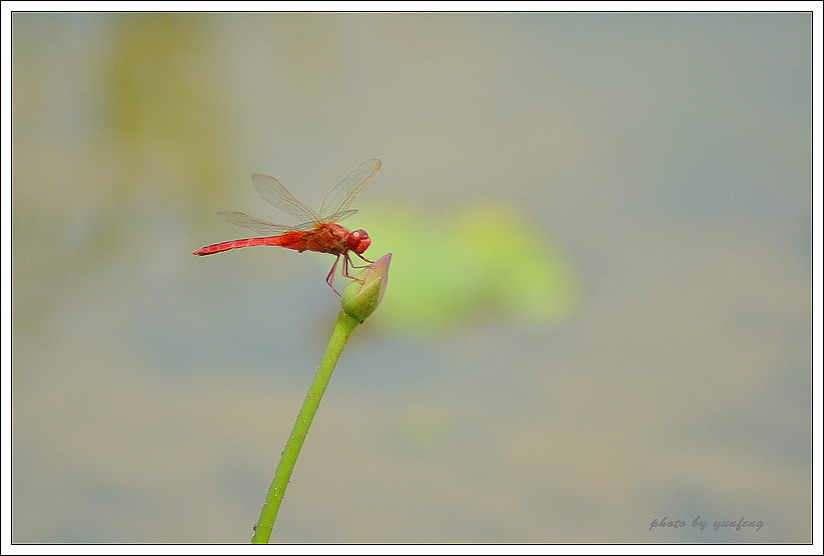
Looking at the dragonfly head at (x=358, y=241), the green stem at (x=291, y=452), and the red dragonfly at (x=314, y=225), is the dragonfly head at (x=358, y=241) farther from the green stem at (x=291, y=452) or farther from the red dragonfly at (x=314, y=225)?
the green stem at (x=291, y=452)

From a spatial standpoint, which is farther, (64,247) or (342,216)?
(64,247)

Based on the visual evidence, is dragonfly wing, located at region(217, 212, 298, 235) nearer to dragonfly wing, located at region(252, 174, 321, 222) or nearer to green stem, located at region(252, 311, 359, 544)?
dragonfly wing, located at region(252, 174, 321, 222)

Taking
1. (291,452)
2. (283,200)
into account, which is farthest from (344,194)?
(291,452)

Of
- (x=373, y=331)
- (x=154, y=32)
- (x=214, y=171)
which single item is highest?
(x=154, y=32)

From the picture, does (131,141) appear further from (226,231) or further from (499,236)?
(499,236)

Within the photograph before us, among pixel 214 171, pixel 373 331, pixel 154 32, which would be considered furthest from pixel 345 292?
pixel 154 32

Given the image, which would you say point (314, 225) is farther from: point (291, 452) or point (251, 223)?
point (291, 452)

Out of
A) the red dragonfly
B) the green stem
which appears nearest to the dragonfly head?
the red dragonfly

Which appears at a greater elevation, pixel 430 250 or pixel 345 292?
pixel 345 292
